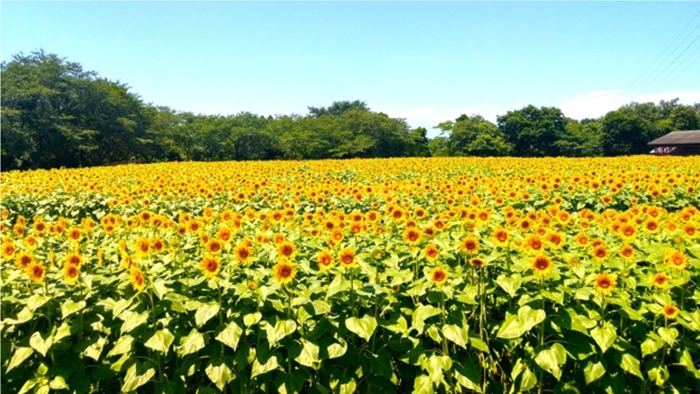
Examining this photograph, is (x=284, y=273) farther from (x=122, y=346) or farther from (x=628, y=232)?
(x=628, y=232)

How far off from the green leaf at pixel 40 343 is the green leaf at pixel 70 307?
14cm

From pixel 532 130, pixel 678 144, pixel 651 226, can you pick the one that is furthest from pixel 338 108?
pixel 651 226

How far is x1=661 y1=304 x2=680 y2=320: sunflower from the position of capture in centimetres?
236

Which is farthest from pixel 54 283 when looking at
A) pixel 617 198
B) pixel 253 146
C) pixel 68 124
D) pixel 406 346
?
pixel 253 146

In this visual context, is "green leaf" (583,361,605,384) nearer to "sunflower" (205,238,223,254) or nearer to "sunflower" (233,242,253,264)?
"sunflower" (233,242,253,264)

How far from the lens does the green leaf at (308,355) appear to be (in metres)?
2.30

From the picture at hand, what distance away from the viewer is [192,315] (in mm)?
2545

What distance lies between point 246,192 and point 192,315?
4.18m

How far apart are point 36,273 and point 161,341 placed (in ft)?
2.46

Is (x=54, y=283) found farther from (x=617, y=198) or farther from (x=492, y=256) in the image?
(x=617, y=198)

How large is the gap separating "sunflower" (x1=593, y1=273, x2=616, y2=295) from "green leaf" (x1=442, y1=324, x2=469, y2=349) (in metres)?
0.70

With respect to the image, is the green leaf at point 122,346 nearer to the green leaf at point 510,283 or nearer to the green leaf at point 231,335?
the green leaf at point 231,335

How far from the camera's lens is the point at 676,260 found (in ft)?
8.52

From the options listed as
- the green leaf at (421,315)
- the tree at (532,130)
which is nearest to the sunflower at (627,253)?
the green leaf at (421,315)
